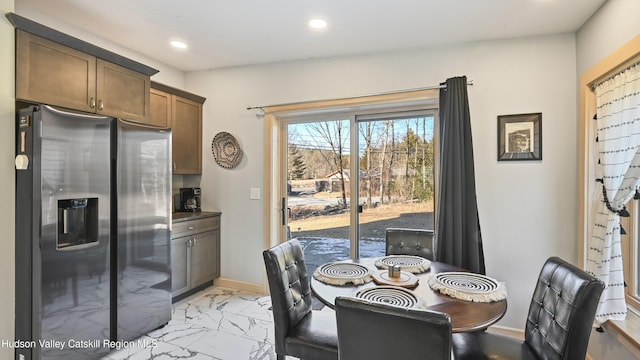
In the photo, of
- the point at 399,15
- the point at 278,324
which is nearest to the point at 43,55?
the point at 278,324

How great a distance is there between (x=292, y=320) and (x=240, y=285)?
210 cm

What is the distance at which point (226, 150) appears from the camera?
3852 mm

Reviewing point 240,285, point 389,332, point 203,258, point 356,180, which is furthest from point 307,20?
point 240,285

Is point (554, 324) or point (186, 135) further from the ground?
point (186, 135)

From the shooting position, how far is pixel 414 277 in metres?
1.98

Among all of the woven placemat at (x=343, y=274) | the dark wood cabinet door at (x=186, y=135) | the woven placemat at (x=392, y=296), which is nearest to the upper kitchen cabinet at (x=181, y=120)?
the dark wood cabinet door at (x=186, y=135)

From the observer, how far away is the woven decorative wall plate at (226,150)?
381 centimetres

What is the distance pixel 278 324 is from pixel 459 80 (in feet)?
7.97

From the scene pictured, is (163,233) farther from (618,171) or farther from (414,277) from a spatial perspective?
(618,171)

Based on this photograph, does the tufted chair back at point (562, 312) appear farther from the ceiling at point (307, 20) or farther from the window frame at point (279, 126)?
the ceiling at point (307, 20)

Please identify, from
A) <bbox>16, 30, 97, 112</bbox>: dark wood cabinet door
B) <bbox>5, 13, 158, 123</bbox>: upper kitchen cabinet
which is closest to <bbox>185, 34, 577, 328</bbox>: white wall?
<bbox>5, 13, 158, 123</bbox>: upper kitchen cabinet

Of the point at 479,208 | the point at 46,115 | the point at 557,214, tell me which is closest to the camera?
the point at 46,115

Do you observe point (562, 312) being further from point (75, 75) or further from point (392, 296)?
point (75, 75)

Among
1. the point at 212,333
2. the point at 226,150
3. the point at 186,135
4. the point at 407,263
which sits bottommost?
the point at 212,333
